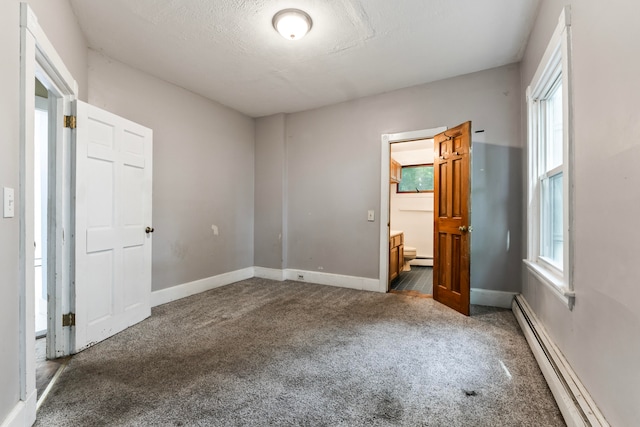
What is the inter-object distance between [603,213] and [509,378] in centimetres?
119

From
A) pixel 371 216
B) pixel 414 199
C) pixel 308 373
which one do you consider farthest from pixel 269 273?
pixel 414 199

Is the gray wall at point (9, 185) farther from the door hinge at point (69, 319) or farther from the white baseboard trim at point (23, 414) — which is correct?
the door hinge at point (69, 319)

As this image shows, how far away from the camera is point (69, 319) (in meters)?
2.19

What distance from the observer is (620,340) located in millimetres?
1123

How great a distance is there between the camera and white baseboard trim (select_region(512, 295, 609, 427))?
1.29m

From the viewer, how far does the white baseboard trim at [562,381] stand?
1.29 m

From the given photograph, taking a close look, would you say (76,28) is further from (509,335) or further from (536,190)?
(509,335)

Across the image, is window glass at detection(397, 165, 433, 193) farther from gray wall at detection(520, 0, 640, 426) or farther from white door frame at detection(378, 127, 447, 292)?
gray wall at detection(520, 0, 640, 426)

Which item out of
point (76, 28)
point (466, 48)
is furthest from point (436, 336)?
point (76, 28)

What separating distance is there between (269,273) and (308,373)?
2.82 meters

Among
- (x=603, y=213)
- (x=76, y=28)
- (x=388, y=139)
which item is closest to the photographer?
(x=603, y=213)

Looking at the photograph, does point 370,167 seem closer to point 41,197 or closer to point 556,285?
point 556,285

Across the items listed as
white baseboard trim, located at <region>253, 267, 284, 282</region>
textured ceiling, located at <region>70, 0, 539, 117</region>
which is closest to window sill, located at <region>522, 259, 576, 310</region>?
textured ceiling, located at <region>70, 0, 539, 117</region>

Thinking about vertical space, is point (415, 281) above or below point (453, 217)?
below
